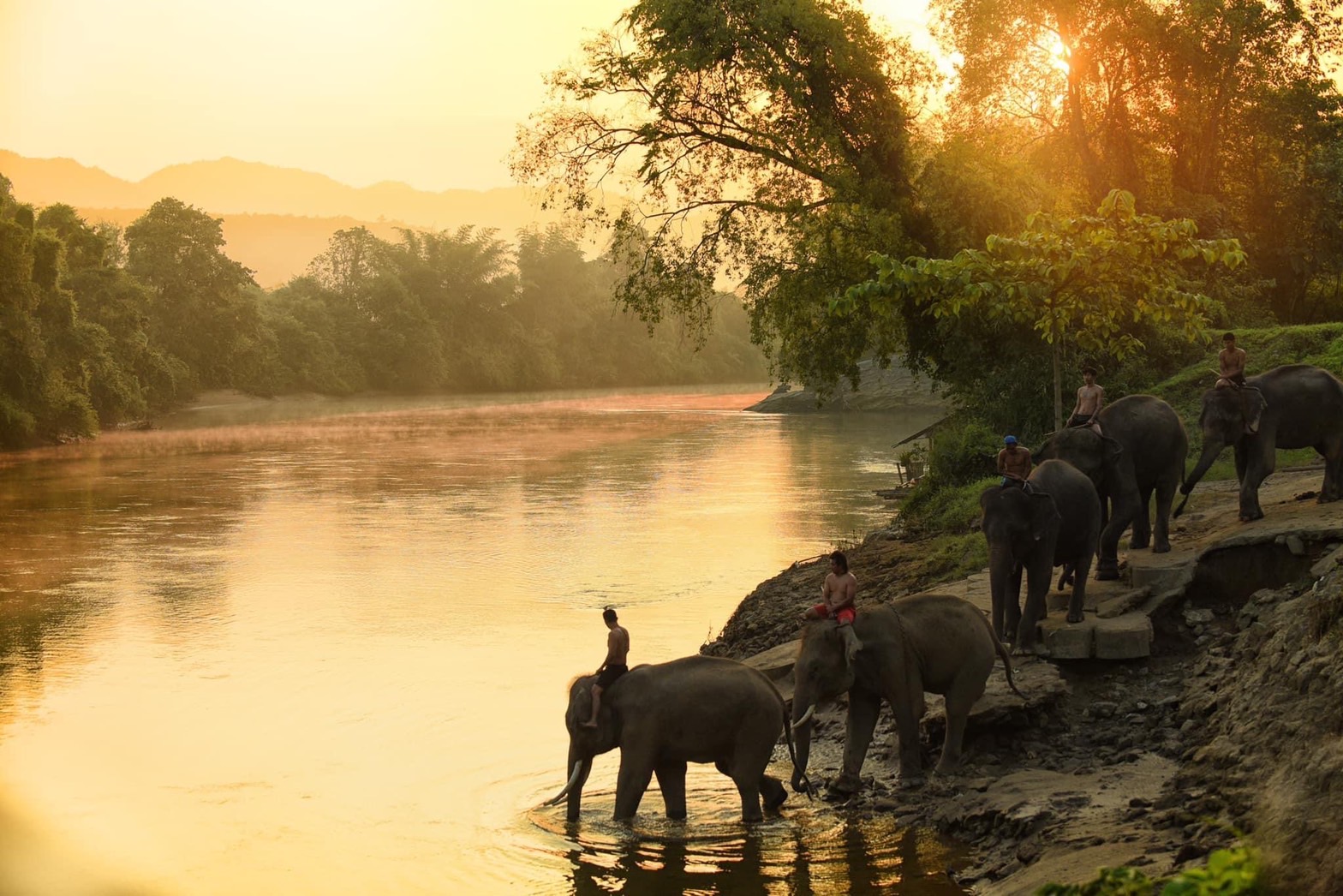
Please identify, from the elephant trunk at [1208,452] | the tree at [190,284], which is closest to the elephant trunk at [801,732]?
the elephant trunk at [1208,452]

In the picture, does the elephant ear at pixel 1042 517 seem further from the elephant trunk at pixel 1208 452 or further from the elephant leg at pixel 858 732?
the elephant trunk at pixel 1208 452

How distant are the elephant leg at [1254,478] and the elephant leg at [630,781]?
7.01m

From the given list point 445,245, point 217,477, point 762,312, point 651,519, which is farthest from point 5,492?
point 445,245

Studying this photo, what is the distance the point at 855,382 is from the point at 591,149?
734 centimetres

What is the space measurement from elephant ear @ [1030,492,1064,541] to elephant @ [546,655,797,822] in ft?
9.68

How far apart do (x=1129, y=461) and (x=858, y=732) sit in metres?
4.63

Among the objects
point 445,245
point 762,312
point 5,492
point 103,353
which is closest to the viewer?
point 762,312

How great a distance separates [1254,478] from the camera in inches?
560

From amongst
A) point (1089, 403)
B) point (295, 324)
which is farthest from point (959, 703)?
point (295, 324)

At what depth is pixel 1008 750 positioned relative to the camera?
38.0ft

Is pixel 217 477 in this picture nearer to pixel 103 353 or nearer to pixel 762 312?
pixel 103 353

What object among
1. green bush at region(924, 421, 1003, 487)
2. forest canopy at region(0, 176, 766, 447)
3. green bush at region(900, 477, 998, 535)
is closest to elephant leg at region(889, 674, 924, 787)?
green bush at region(900, 477, 998, 535)

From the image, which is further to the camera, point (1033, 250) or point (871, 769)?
point (1033, 250)

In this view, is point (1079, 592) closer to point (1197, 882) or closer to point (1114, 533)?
point (1114, 533)
